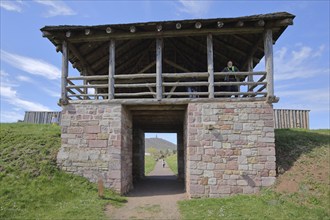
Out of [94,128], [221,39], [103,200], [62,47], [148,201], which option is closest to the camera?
[103,200]

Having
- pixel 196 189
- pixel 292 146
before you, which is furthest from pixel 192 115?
pixel 292 146

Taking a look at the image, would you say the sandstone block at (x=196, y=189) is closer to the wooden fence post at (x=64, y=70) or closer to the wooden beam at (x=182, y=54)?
the wooden fence post at (x=64, y=70)

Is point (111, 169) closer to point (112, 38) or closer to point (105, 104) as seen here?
point (105, 104)

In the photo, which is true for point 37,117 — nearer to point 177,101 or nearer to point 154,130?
point 154,130

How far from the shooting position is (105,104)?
9.70m

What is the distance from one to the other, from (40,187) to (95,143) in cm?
217

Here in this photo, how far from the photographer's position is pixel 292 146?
10.5m

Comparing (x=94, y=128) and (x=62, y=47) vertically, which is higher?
(x=62, y=47)

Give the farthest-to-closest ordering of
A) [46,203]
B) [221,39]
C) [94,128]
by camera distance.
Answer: [221,39], [94,128], [46,203]

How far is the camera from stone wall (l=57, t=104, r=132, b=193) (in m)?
9.34

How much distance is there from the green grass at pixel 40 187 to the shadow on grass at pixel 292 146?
5.64 metres

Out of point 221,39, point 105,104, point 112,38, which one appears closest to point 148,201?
point 105,104

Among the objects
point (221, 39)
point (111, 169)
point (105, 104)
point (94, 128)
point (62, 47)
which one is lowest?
point (111, 169)

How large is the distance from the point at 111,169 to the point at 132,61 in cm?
641
